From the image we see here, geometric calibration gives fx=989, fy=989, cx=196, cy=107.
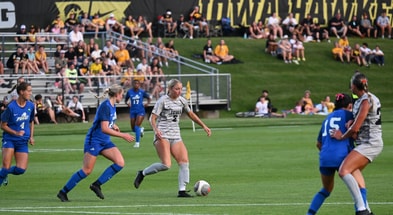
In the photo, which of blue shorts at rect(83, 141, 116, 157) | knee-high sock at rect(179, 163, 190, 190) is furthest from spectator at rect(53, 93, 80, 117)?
blue shorts at rect(83, 141, 116, 157)

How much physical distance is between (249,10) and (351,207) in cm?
4408

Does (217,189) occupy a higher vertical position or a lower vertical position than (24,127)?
lower

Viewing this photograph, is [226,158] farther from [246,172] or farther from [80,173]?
[80,173]

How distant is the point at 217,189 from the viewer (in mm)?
19375

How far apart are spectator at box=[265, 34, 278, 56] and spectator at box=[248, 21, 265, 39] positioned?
2.02 metres

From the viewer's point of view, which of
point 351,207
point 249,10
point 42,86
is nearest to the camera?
point 351,207

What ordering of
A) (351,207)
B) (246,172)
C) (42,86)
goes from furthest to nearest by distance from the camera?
(42,86)
(246,172)
(351,207)

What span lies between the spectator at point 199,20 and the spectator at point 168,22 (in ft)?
4.01

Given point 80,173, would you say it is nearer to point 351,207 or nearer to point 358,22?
point 351,207

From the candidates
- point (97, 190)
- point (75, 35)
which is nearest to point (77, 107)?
point (75, 35)

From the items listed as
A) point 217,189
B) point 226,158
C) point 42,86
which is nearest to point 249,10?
point 42,86

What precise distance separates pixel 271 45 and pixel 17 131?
38.7 metres

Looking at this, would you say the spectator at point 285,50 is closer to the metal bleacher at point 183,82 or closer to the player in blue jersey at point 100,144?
the metal bleacher at point 183,82

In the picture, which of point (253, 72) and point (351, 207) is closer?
point (351, 207)
